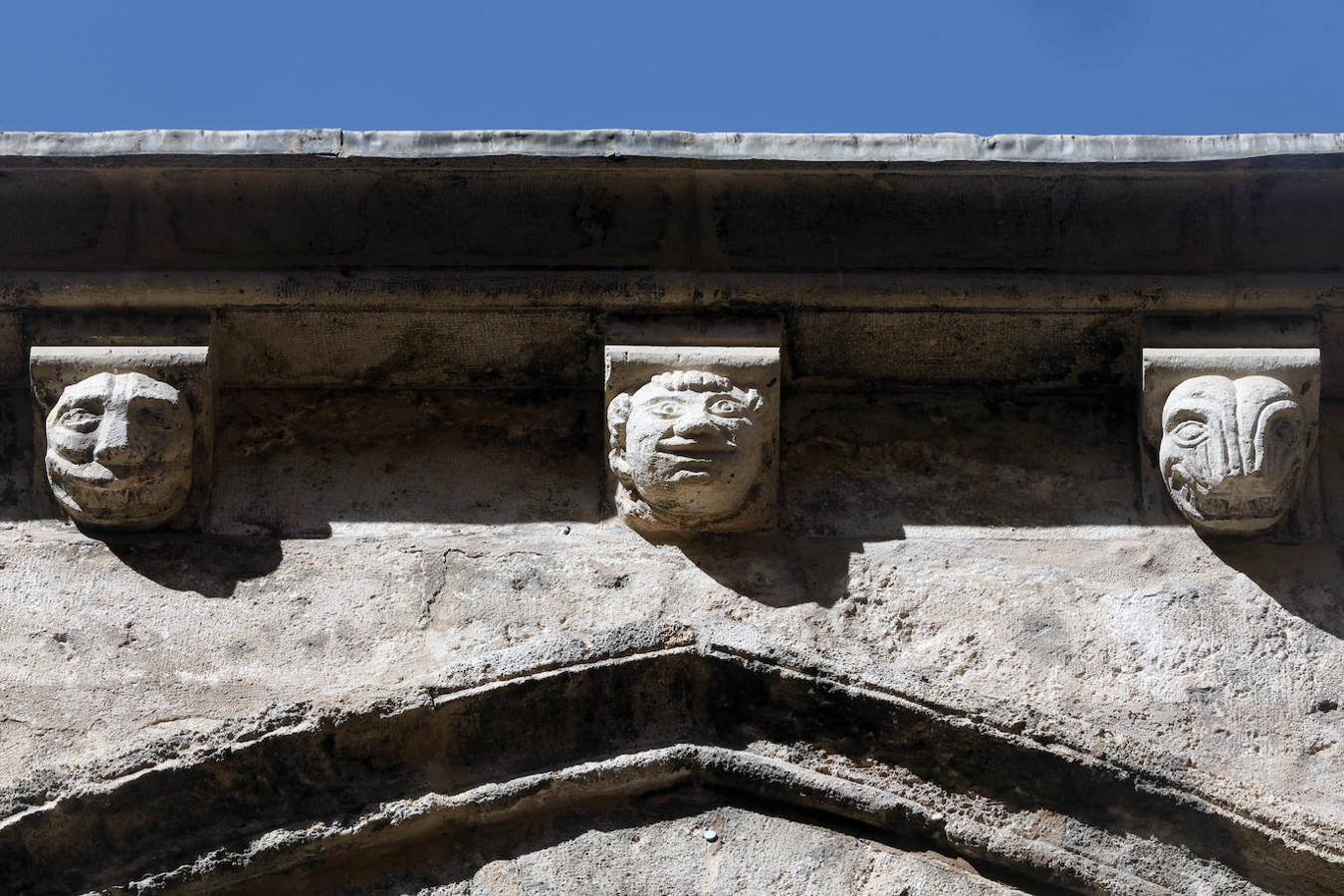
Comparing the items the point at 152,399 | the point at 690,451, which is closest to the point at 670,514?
the point at 690,451

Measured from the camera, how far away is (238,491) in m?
4.39

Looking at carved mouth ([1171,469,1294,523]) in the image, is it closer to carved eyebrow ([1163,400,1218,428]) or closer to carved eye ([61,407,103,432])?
carved eyebrow ([1163,400,1218,428])

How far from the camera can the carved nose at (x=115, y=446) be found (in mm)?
4180

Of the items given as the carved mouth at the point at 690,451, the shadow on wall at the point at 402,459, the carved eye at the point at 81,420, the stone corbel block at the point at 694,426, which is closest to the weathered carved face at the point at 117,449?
the carved eye at the point at 81,420

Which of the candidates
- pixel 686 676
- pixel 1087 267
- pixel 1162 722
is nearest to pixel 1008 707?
pixel 1162 722

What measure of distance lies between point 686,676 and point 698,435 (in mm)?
483

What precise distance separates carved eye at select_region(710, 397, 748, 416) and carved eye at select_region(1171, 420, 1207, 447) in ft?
2.91

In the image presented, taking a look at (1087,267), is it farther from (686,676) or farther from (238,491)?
(238,491)

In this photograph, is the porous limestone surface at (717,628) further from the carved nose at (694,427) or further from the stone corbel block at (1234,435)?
the carved nose at (694,427)

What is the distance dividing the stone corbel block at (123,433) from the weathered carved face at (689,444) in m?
0.89

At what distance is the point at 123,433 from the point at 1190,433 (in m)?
2.17

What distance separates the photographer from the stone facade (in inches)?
156

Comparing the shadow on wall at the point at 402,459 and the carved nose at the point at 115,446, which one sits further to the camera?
the shadow on wall at the point at 402,459

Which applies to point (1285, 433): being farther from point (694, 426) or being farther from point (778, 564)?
point (694, 426)
